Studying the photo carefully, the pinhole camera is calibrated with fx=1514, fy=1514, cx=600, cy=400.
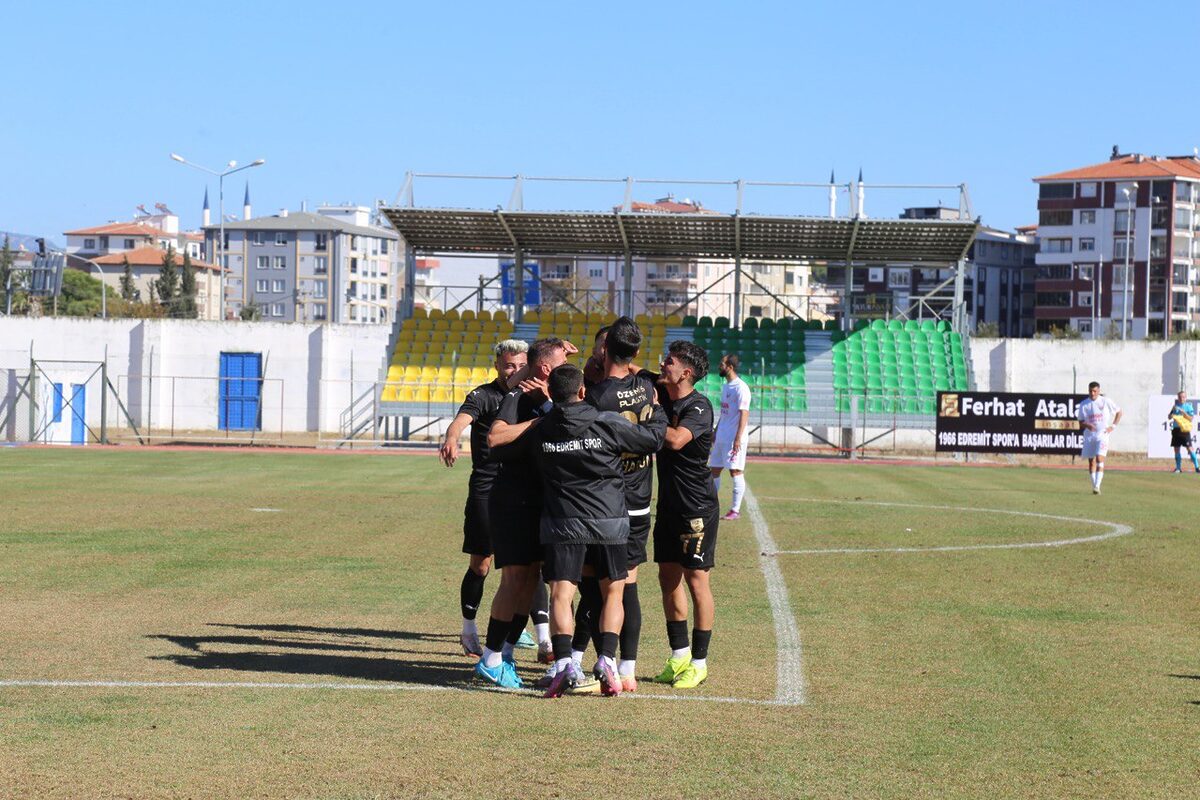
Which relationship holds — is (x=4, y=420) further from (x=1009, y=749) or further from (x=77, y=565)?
(x=1009, y=749)

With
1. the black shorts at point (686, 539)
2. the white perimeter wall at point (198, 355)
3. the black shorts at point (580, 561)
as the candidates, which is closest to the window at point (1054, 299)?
the white perimeter wall at point (198, 355)

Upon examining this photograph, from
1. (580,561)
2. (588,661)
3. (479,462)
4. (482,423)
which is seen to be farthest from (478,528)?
(580,561)

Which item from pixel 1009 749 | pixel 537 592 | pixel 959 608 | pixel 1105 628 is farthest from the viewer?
pixel 959 608

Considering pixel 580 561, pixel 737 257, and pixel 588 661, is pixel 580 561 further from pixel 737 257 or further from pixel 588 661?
pixel 737 257

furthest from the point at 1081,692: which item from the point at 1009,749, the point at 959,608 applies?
the point at 959,608

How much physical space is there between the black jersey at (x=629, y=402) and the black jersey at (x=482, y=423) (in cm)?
104

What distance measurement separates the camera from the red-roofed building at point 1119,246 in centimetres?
12825

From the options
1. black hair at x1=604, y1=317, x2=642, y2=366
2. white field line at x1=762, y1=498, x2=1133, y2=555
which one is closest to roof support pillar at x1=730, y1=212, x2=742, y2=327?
white field line at x1=762, y1=498, x2=1133, y2=555

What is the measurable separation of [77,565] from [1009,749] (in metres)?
9.96

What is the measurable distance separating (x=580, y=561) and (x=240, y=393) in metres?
45.6

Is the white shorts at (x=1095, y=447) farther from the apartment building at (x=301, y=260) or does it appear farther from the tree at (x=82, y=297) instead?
the apartment building at (x=301, y=260)

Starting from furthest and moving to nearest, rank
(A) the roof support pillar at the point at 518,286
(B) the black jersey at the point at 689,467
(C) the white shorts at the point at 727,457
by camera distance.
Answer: (A) the roof support pillar at the point at 518,286 < (C) the white shorts at the point at 727,457 < (B) the black jersey at the point at 689,467

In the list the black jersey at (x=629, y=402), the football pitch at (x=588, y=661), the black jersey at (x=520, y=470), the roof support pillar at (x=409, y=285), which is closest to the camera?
the football pitch at (x=588, y=661)

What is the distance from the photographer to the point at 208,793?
6.29 m
